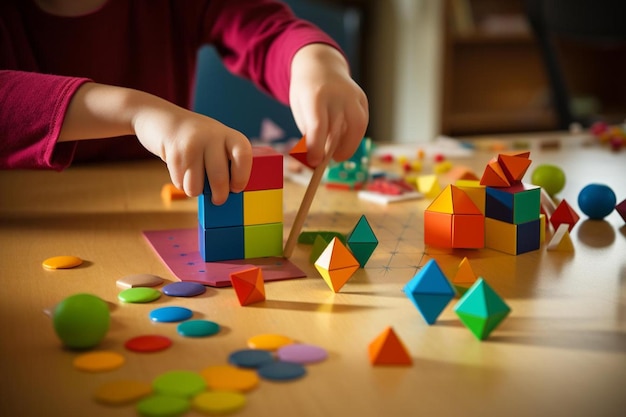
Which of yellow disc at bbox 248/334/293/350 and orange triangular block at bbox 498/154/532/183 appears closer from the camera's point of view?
yellow disc at bbox 248/334/293/350

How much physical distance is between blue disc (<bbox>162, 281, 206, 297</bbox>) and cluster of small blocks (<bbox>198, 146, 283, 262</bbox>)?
7 cm

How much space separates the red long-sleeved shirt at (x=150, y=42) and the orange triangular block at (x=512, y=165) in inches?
13.6

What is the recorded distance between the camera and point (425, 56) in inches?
96.7

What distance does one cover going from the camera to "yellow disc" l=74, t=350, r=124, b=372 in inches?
16.5

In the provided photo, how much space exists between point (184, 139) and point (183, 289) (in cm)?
12

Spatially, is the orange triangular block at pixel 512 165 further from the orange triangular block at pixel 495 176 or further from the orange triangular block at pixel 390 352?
the orange triangular block at pixel 390 352

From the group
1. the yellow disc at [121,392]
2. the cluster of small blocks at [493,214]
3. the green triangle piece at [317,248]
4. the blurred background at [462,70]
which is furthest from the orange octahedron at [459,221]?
the blurred background at [462,70]

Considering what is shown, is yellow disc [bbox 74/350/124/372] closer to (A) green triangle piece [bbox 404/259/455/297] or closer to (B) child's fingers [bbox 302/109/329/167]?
(A) green triangle piece [bbox 404/259/455/297]

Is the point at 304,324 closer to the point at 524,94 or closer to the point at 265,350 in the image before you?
the point at 265,350

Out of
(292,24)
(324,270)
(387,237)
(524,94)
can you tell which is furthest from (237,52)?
(524,94)

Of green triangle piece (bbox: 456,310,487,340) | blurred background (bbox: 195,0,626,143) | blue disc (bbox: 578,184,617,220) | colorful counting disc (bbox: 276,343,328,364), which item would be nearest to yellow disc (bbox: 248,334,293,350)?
colorful counting disc (bbox: 276,343,328,364)

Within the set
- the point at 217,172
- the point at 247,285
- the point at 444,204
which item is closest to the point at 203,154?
the point at 217,172

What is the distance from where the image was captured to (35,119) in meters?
0.69

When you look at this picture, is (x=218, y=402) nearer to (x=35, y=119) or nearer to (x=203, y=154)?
(x=203, y=154)
